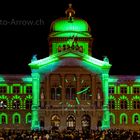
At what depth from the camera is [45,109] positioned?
8500 cm

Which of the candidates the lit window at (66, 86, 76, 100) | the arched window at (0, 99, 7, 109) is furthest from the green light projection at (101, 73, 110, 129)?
the arched window at (0, 99, 7, 109)

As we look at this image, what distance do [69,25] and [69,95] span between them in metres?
14.3

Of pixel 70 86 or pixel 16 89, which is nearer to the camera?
pixel 70 86

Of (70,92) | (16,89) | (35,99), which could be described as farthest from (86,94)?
(16,89)

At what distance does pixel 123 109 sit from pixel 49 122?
11.7m

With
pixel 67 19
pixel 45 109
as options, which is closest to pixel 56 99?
pixel 45 109

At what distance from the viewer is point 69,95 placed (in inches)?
3408

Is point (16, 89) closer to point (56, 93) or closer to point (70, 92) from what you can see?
point (56, 93)

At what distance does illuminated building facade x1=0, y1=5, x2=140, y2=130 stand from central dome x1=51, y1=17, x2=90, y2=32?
7185mm

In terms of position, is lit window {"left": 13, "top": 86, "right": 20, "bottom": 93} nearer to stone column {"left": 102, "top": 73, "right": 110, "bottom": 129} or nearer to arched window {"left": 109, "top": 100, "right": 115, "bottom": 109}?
stone column {"left": 102, "top": 73, "right": 110, "bottom": 129}

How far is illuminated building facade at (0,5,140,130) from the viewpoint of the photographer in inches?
3369

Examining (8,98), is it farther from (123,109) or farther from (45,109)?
(123,109)

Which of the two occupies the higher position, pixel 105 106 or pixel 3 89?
pixel 3 89

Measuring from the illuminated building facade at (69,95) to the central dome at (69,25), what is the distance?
7.18 metres
